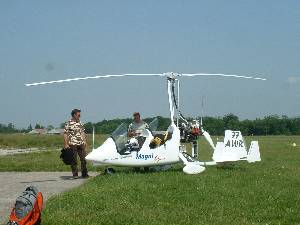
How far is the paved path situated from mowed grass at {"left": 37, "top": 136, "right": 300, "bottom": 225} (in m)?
0.81

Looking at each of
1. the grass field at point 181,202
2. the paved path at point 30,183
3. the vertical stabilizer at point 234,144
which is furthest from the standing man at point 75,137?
the vertical stabilizer at point 234,144

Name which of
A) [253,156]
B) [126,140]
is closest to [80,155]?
[126,140]

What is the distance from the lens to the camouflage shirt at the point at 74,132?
49.5 ft

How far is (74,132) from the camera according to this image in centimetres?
1514

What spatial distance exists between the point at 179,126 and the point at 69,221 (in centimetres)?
895

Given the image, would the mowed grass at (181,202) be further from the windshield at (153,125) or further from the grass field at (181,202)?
the windshield at (153,125)

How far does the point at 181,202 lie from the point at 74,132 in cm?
656

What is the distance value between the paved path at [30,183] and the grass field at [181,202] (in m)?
0.85

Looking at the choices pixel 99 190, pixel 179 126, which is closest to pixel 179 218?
pixel 99 190

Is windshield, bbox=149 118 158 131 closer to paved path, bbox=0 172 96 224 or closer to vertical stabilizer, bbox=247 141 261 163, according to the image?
paved path, bbox=0 172 96 224

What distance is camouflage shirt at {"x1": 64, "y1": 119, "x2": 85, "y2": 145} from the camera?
15102mm

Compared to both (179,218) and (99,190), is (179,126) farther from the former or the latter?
(179,218)

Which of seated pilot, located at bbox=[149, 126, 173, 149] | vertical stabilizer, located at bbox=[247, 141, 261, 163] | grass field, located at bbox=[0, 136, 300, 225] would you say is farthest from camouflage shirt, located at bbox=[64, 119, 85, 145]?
vertical stabilizer, located at bbox=[247, 141, 261, 163]

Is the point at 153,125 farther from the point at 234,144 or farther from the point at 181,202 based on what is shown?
the point at 181,202
